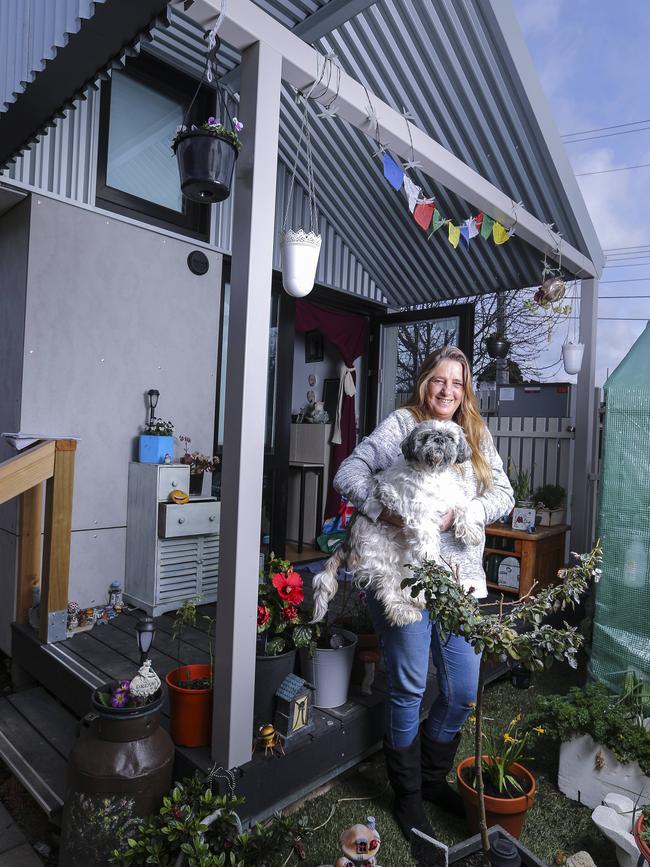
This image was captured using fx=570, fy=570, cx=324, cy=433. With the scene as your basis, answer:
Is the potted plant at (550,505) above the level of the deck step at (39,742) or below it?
above

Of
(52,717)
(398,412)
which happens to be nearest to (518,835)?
(398,412)

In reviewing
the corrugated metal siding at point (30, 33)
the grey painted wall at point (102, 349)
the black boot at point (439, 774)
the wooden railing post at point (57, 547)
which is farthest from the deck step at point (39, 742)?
the corrugated metal siding at point (30, 33)

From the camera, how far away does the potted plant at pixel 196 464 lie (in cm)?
392

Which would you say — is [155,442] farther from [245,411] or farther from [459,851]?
[459,851]

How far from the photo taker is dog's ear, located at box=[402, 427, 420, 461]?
1.83 m

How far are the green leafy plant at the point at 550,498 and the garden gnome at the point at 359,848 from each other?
318cm

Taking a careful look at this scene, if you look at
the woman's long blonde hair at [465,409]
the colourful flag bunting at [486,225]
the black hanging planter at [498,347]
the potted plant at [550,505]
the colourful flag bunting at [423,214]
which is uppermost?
the colourful flag bunting at [486,225]

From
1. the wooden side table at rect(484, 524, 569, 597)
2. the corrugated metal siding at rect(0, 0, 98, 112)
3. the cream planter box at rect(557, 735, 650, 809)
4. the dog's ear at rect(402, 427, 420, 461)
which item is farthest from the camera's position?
the wooden side table at rect(484, 524, 569, 597)

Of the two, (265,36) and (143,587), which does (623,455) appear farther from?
(143,587)

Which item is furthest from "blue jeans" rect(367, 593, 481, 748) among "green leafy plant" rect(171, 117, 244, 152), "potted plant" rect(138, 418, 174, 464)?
"potted plant" rect(138, 418, 174, 464)

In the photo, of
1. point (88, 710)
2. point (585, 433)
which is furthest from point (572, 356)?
point (88, 710)

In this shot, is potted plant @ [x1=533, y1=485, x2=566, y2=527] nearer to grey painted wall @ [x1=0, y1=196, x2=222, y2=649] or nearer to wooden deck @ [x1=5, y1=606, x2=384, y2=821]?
wooden deck @ [x1=5, y1=606, x2=384, y2=821]

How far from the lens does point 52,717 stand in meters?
2.70

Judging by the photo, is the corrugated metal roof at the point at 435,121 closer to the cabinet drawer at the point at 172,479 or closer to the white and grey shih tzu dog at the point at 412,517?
the white and grey shih tzu dog at the point at 412,517
